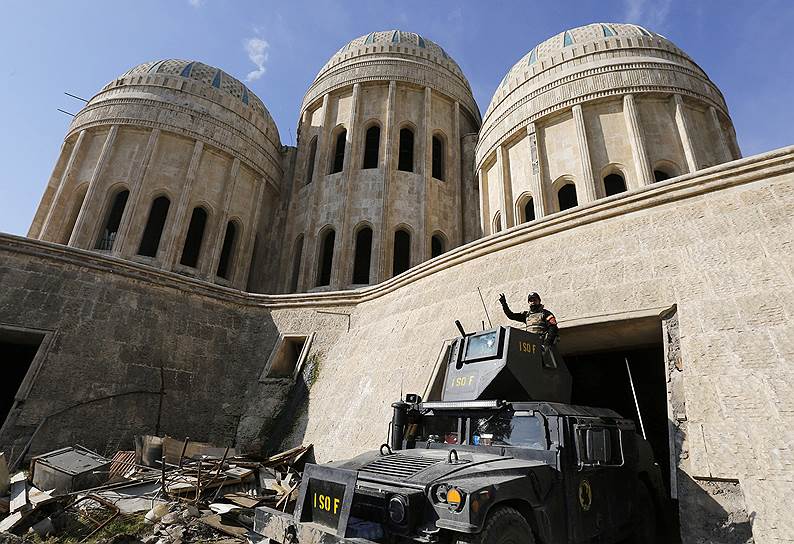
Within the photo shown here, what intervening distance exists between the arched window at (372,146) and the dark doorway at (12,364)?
592 inches

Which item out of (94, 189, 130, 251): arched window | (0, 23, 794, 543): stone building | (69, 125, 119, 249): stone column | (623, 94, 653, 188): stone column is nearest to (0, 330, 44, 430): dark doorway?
(0, 23, 794, 543): stone building

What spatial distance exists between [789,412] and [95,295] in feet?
41.5

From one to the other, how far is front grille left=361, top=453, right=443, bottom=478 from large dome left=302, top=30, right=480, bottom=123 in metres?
20.6

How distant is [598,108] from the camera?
16.4 metres

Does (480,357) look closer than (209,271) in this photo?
Yes

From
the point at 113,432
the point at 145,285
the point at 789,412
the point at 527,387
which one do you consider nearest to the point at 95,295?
the point at 145,285

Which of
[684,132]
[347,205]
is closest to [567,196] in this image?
[684,132]

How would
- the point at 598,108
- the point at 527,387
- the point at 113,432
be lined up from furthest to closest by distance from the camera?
the point at 598,108
the point at 113,432
the point at 527,387

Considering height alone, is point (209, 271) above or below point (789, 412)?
above

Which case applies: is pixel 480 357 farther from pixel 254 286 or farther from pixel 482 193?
pixel 254 286

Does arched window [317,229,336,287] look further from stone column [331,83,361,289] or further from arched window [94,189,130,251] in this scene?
arched window [94,189,130,251]

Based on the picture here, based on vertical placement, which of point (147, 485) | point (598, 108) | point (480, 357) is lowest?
point (147, 485)

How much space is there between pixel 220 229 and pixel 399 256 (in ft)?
24.5

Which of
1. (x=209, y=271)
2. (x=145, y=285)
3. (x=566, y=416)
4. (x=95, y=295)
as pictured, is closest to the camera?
(x=566, y=416)
